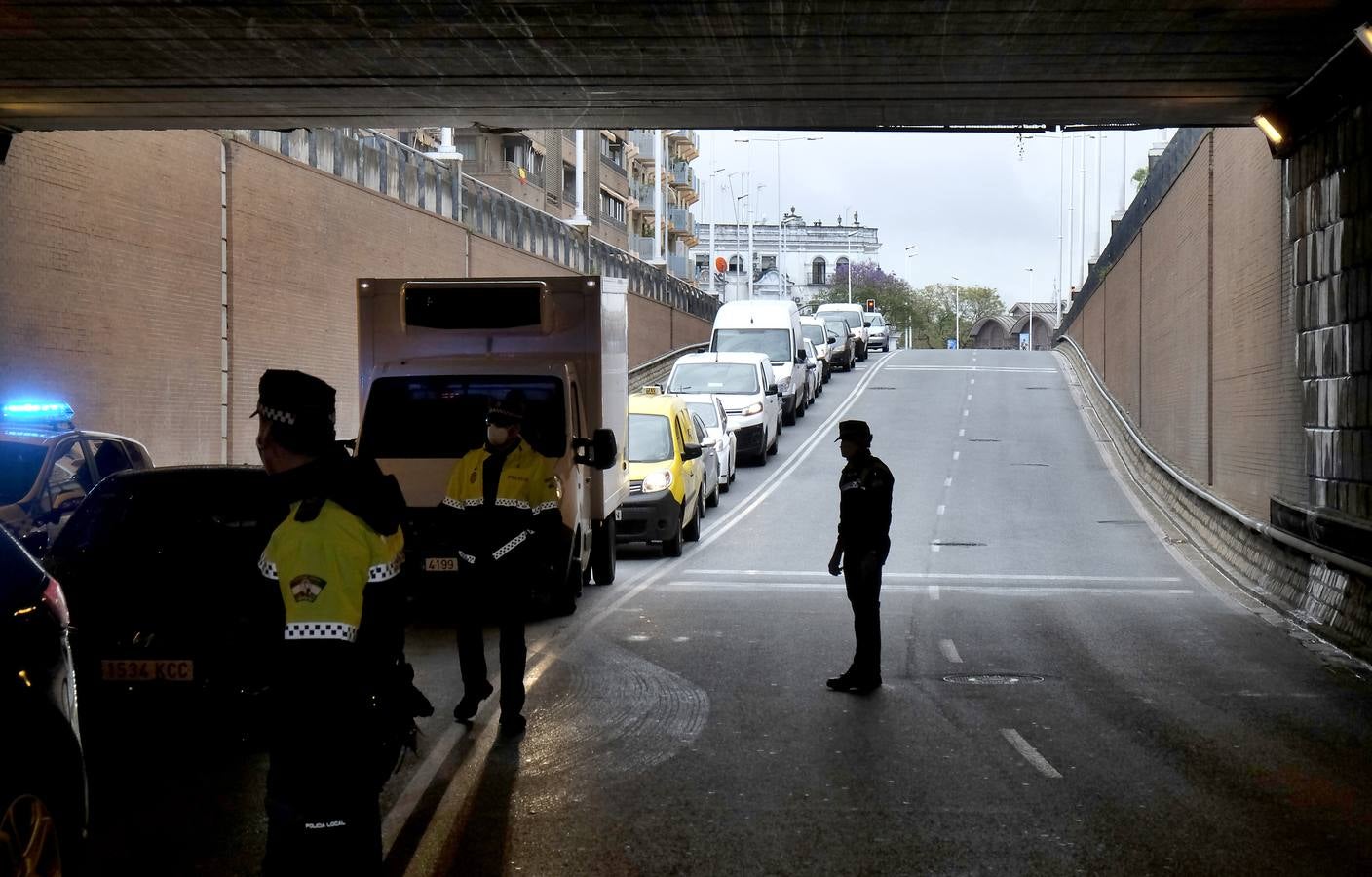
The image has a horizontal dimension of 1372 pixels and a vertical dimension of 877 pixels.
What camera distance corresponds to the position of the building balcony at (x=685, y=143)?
103550 millimetres

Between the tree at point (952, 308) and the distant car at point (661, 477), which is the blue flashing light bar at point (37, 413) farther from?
the tree at point (952, 308)

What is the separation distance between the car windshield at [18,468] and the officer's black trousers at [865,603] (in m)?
6.12

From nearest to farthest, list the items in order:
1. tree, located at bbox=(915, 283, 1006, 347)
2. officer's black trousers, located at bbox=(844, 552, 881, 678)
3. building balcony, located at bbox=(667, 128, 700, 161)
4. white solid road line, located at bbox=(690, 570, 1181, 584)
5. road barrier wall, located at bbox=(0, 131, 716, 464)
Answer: officer's black trousers, located at bbox=(844, 552, 881, 678), white solid road line, located at bbox=(690, 570, 1181, 584), road barrier wall, located at bbox=(0, 131, 716, 464), building balcony, located at bbox=(667, 128, 700, 161), tree, located at bbox=(915, 283, 1006, 347)

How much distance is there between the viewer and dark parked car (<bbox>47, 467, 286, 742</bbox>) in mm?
8539

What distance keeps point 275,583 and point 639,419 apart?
56.4 feet

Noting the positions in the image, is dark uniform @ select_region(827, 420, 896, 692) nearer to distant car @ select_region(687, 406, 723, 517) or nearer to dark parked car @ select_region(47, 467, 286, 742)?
dark parked car @ select_region(47, 467, 286, 742)

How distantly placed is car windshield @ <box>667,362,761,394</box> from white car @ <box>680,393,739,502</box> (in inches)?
170

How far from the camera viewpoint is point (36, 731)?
4664 millimetres

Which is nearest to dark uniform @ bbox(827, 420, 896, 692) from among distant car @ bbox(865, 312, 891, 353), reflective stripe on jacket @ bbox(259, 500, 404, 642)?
reflective stripe on jacket @ bbox(259, 500, 404, 642)

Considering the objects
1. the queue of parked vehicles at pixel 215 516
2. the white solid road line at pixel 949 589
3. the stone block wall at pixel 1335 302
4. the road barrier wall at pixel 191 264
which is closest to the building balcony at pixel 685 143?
the road barrier wall at pixel 191 264

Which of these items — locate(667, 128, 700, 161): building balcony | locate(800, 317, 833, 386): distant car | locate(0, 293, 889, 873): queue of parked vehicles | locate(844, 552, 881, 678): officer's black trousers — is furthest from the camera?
locate(667, 128, 700, 161): building balcony

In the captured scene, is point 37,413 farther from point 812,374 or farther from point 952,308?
point 952,308

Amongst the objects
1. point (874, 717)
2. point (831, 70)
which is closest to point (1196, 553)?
point (831, 70)

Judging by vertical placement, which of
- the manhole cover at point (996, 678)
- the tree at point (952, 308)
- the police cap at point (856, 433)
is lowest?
the manhole cover at point (996, 678)
